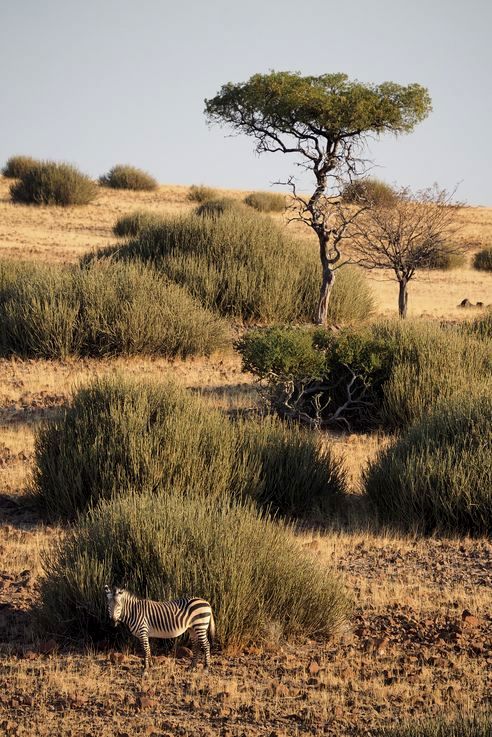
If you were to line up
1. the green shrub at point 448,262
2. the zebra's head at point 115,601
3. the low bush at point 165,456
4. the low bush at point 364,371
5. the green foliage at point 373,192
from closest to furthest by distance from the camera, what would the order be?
the zebra's head at point 115,601, the low bush at point 165,456, the low bush at point 364,371, the green foliage at point 373,192, the green shrub at point 448,262

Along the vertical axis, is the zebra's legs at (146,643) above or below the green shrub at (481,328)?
below

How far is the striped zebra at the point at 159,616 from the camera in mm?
5785

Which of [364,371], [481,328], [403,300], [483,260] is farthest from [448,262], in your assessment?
[364,371]

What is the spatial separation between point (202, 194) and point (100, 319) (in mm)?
32337

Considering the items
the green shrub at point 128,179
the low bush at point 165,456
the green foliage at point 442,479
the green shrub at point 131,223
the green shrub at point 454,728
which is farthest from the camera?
the green shrub at point 128,179

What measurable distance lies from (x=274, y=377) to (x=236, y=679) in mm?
7829

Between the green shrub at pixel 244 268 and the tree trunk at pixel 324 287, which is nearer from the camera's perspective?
the tree trunk at pixel 324 287

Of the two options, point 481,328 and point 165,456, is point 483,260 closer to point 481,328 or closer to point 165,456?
point 481,328

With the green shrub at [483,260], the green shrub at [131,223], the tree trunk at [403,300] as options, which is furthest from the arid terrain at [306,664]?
the green shrub at [483,260]

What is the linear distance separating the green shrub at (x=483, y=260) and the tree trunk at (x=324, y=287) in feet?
59.1

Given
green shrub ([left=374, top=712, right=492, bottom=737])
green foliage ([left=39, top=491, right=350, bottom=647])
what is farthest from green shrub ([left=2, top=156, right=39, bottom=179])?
green shrub ([left=374, top=712, right=492, bottom=737])

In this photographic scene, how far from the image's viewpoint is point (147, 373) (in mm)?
15602

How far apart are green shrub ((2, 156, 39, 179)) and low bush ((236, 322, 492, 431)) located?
3247 centimetres

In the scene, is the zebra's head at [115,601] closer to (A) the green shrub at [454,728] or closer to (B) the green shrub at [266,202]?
(A) the green shrub at [454,728]
